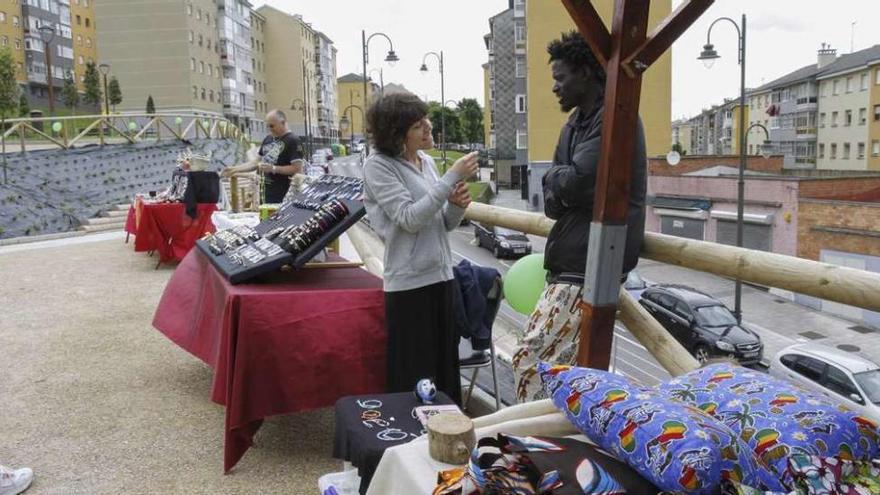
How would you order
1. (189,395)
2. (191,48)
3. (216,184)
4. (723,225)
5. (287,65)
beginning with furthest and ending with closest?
(287,65) → (191,48) → (723,225) → (216,184) → (189,395)

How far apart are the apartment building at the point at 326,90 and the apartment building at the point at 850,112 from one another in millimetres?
57730

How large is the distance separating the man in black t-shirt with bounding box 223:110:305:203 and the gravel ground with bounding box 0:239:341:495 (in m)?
1.66

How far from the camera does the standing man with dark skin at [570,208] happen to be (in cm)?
251

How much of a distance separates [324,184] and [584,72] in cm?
208

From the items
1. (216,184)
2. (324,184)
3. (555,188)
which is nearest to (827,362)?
(555,188)

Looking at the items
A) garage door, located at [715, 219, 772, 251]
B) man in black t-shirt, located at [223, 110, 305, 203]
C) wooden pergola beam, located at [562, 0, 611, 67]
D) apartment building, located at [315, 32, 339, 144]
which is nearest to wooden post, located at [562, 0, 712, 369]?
wooden pergola beam, located at [562, 0, 611, 67]

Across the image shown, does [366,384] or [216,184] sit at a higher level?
[216,184]

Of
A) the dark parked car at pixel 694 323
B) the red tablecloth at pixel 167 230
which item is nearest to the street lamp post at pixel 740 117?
the dark parked car at pixel 694 323

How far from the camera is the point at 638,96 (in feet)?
7.76

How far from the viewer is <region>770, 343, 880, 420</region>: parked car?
2871 millimetres

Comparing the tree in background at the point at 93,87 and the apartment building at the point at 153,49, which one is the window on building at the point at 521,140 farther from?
the tree in background at the point at 93,87

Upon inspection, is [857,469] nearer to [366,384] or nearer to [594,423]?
[594,423]

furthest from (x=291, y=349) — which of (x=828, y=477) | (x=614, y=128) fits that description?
(x=828, y=477)

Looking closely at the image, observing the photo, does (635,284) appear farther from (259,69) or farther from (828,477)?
(259,69)
